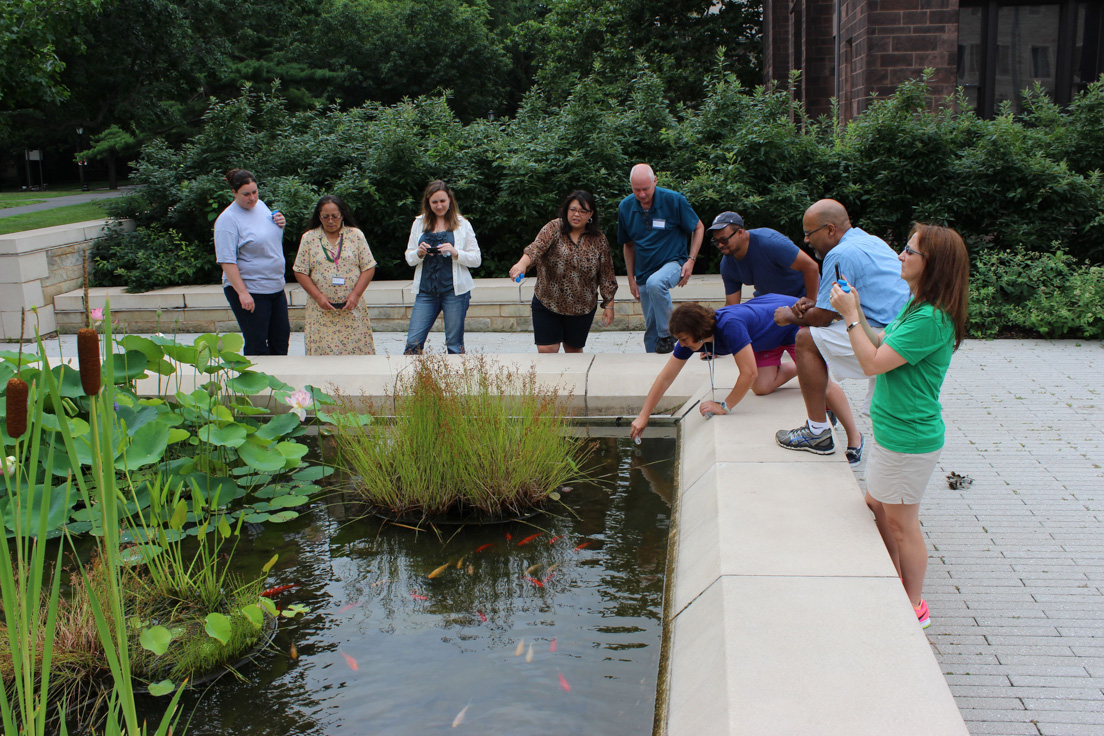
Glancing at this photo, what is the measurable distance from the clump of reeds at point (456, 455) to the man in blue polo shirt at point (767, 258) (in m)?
2.02

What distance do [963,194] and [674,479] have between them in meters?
7.15

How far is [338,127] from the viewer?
14.0 metres

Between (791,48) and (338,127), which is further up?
(791,48)

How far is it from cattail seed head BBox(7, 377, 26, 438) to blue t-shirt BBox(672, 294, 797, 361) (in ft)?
12.7

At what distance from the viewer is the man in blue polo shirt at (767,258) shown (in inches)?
242

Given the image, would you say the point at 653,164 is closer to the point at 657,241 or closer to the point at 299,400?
the point at 657,241

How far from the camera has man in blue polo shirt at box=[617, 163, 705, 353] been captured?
761cm

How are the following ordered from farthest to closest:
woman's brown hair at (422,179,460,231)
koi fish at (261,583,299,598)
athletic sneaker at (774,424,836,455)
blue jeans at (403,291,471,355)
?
blue jeans at (403,291,471,355), woman's brown hair at (422,179,460,231), athletic sneaker at (774,424,836,455), koi fish at (261,583,299,598)

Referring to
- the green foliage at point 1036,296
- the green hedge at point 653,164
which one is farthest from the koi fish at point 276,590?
the green hedge at point 653,164

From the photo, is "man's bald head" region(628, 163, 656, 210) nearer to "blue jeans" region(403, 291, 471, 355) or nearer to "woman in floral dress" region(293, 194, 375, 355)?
"blue jeans" region(403, 291, 471, 355)

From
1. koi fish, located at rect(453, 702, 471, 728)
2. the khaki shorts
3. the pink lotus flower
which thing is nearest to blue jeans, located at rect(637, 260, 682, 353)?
the pink lotus flower

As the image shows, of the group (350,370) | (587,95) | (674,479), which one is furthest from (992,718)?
(587,95)

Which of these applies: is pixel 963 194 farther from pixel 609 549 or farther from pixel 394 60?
pixel 394 60

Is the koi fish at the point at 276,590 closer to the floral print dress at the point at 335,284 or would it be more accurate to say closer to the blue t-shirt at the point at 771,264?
the floral print dress at the point at 335,284
